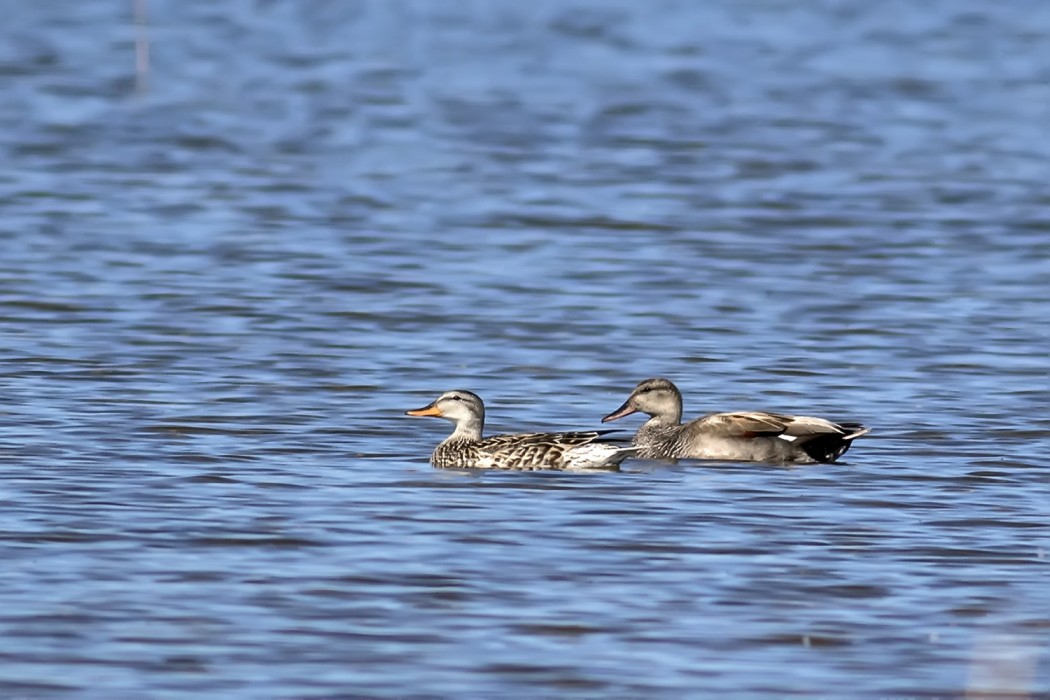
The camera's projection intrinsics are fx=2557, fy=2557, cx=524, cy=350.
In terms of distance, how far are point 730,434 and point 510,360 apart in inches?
119

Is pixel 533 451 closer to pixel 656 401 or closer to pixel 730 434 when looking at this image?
pixel 730 434

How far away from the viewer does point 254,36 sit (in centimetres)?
3816

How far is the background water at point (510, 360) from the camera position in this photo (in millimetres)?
9297

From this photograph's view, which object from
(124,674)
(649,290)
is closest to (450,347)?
(649,290)

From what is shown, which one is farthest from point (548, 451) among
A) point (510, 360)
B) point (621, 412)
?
point (510, 360)

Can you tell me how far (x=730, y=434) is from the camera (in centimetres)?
1362

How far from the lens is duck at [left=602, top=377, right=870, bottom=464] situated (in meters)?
13.3

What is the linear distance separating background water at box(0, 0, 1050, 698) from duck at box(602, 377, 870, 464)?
0.18 meters

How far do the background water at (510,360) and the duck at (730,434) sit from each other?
7.2 inches

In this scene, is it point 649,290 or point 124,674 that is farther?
point 649,290

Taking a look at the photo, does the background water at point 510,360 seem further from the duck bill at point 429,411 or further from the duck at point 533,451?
the duck bill at point 429,411

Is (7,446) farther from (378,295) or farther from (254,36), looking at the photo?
(254,36)

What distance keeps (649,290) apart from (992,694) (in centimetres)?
1096

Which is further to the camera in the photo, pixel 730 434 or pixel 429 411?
pixel 429 411
